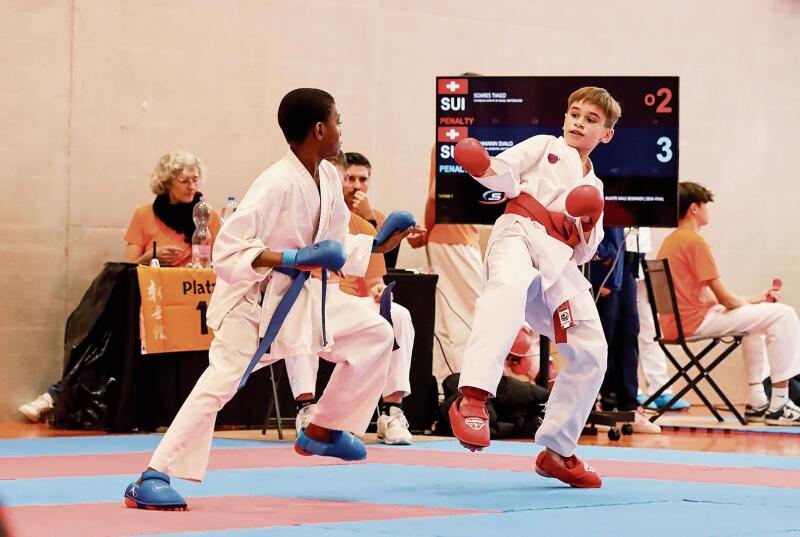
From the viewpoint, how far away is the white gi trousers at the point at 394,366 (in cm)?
546

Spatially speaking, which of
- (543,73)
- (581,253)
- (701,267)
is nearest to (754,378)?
(701,267)

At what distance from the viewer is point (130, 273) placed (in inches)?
251

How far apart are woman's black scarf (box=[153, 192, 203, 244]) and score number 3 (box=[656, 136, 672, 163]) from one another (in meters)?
2.72

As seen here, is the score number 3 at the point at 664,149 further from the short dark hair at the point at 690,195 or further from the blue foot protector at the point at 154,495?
the blue foot protector at the point at 154,495

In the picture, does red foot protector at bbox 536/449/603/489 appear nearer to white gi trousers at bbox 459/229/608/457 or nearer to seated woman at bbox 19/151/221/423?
white gi trousers at bbox 459/229/608/457

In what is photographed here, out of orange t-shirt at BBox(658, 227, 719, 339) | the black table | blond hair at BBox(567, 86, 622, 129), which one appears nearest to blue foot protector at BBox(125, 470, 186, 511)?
blond hair at BBox(567, 86, 622, 129)

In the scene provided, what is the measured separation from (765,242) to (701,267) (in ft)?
9.27

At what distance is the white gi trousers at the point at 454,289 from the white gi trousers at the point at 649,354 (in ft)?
5.97

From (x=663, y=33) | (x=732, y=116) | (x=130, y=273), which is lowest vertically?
(x=130, y=273)

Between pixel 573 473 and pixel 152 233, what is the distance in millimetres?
3661

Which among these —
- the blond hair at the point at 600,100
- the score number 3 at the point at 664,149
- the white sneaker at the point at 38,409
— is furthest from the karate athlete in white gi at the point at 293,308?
the white sneaker at the point at 38,409

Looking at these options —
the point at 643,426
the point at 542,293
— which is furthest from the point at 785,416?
the point at 542,293

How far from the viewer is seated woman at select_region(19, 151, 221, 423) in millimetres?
6746

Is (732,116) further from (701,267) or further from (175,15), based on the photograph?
(175,15)
